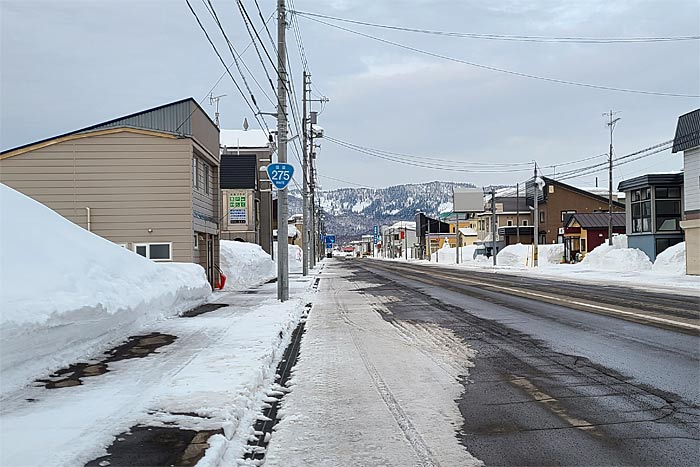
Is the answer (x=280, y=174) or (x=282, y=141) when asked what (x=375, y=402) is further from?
(x=282, y=141)

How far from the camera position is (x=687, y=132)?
38188 mm

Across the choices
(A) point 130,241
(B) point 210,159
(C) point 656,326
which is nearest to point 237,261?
(B) point 210,159

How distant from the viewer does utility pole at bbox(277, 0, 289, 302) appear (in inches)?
782

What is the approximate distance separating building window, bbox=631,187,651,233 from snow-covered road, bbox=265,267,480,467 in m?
39.2

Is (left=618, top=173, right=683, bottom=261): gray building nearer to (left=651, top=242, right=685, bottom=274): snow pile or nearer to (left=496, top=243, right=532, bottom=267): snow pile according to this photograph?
(left=651, top=242, right=685, bottom=274): snow pile

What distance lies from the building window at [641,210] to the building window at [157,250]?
3669 centimetres

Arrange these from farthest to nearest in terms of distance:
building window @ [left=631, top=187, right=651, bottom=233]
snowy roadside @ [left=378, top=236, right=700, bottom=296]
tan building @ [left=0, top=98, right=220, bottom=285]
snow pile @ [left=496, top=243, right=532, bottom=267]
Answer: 1. snow pile @ [left=496, top=243, right=532, bottom=267]
2. building window @ [left=631, top=187, right=651, bottom=233]
3. snowy roadside @ [left=378, top=236, right=700, bottom=296]
4. tan building @ [left=0, top=98, right=220, bottom=285]

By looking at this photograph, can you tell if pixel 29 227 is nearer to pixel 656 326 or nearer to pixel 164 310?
pixel 164 310

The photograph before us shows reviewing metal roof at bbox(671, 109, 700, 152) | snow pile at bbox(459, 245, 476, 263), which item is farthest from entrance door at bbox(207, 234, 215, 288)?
snow pile at bbox(459, 245, 476, 263)

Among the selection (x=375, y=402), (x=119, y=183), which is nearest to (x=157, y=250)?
(x=119, y=183)

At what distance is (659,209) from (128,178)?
37874 mm

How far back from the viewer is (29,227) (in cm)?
996

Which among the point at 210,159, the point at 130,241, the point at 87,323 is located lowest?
the point at 87,323

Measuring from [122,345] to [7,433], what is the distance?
506 centimetres
